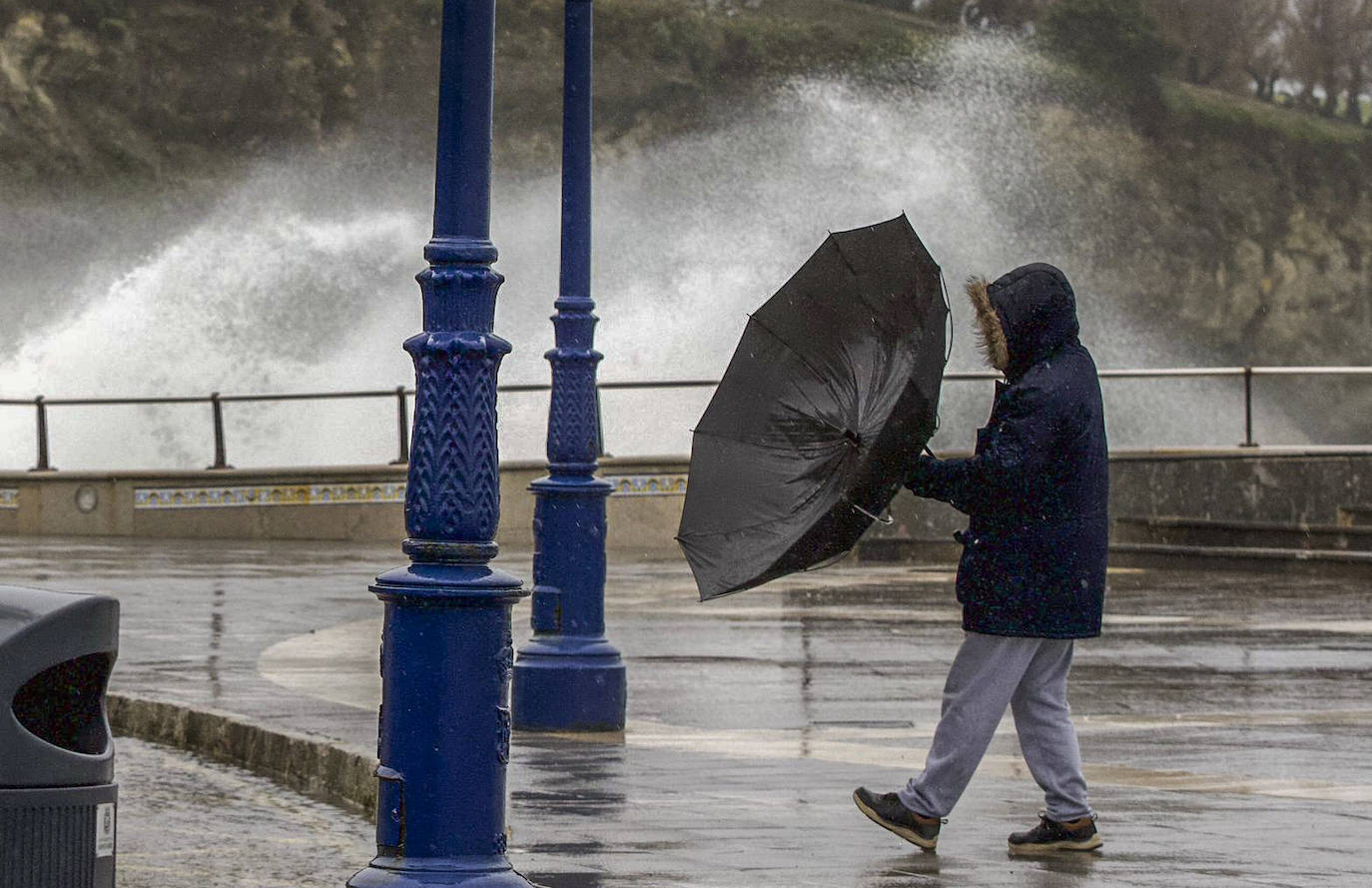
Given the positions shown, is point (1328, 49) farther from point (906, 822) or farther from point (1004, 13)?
point (906, 822)

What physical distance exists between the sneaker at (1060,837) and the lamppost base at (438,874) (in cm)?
215

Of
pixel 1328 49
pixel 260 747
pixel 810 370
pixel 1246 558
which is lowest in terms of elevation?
pixel 260 747

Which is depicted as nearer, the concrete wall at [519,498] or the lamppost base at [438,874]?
the lamppost base at [438,874]

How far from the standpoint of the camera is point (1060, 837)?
7035mm

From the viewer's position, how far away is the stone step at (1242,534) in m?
20.4

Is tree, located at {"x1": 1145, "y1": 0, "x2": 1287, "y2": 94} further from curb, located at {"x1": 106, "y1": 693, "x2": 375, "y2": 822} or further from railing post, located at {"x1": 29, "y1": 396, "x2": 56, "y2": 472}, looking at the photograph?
curb, located at {"x1": 106, "y1": 693, "x2": 375, "y2": 822}

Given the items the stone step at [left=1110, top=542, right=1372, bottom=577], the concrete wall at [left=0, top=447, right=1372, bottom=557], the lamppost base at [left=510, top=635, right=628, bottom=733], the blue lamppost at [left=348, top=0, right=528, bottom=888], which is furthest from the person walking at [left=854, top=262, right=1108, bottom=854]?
the concrete wall at [left=0, top=447, right=1372, bottom=557]

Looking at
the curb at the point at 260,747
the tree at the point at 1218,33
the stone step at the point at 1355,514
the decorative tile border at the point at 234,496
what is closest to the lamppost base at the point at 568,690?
the curb at the point at 260,747

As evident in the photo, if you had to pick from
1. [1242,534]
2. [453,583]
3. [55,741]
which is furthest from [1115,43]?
[55,741]

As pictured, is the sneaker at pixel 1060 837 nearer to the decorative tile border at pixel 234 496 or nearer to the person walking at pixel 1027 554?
the person walking at pixel 1027 554

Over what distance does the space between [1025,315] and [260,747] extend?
384 cm

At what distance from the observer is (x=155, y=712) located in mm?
10477

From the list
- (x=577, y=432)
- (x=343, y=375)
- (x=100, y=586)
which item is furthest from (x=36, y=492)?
(x=343, y=375)

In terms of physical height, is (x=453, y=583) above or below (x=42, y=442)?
below
